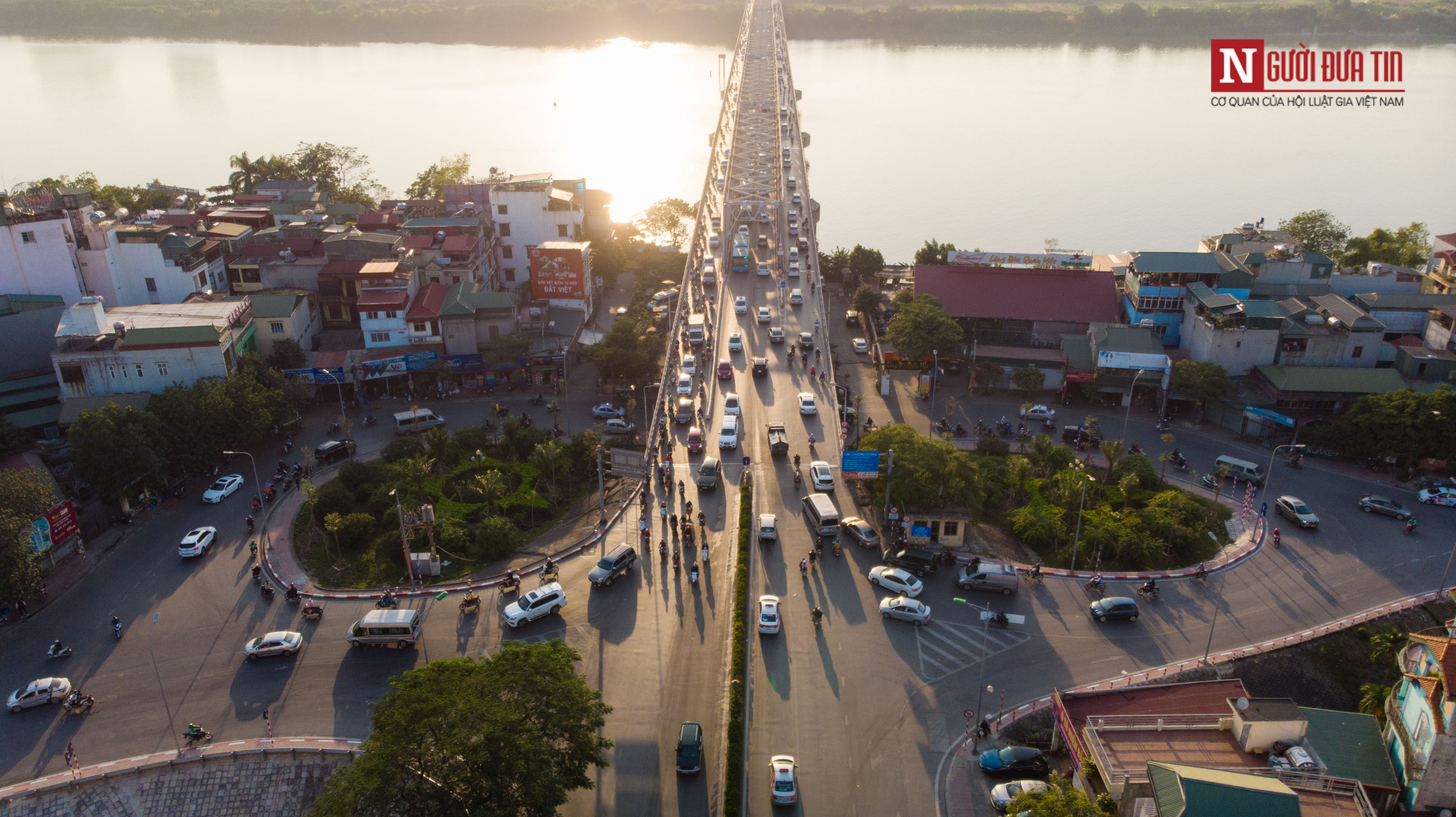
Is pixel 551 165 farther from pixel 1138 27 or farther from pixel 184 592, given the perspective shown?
pixel 1138 27

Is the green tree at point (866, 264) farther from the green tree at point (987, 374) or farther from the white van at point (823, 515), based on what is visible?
the white van at point (823, 515)

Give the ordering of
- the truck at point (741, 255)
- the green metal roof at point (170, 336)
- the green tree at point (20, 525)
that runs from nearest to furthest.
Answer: the green tree at point (20, 525) → the green metal roof at point (170, 336) → the truck at point (741, 255)

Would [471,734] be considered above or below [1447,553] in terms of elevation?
above

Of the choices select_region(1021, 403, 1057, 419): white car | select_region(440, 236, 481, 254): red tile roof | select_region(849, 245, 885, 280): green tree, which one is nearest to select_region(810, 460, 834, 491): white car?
Answer: select_region(1021, 403, 1057, 419): white car

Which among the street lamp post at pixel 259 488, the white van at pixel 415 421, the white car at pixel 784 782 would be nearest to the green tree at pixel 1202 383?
the white car at pixel 784 782

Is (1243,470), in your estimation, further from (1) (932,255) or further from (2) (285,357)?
(2) (285,357)

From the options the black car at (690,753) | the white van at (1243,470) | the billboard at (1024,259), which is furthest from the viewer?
the billboard at (1024,259)

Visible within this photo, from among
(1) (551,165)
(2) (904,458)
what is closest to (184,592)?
(2) (904,458)
